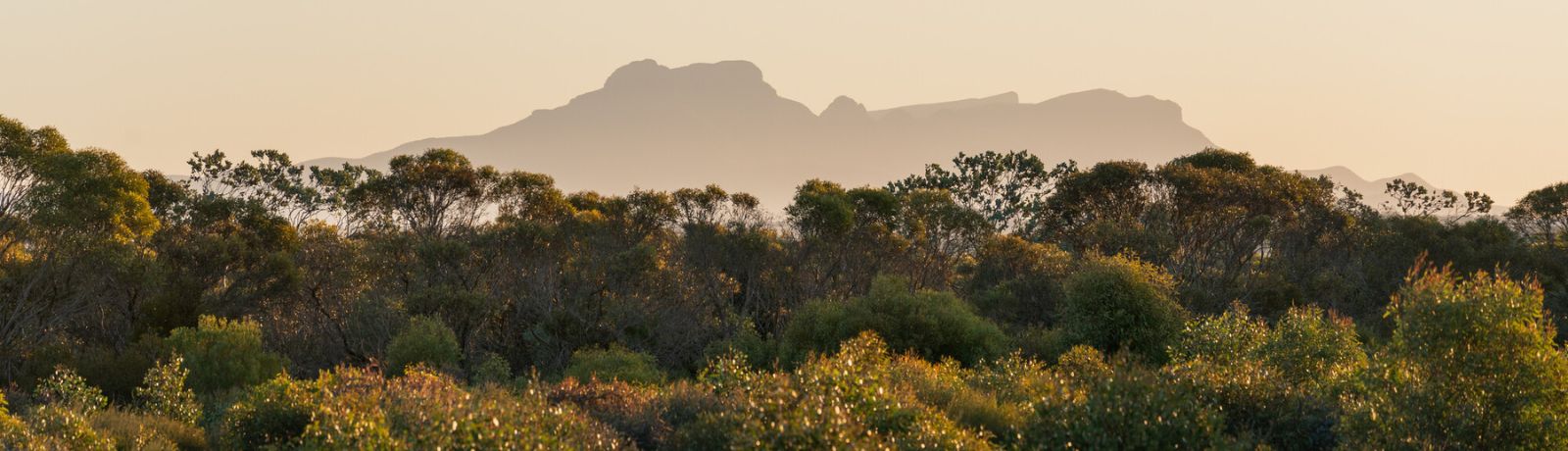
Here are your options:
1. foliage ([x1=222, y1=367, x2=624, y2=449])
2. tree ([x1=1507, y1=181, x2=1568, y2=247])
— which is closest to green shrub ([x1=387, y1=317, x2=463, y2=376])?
foliage ([x1=222, y1=367, x2=624, y2=449])

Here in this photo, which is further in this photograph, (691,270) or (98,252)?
(691,270)

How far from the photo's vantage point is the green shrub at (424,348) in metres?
34.8

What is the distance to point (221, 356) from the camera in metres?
33.6

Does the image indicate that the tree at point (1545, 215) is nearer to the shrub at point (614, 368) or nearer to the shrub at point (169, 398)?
the shrub at point (614, 368)

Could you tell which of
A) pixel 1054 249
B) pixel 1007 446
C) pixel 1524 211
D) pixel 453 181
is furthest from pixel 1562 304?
pixel 453 181

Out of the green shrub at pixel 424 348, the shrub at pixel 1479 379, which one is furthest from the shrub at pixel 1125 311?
the green shrub at pixel 424 348

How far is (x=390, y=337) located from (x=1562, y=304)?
59014 mm

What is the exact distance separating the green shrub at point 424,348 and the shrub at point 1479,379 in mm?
28374

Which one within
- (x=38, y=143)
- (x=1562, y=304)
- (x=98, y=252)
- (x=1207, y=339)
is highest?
(x=38, y=143)

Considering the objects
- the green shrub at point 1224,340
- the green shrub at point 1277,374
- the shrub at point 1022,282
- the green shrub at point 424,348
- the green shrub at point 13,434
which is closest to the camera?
the green shrub at point 13,434

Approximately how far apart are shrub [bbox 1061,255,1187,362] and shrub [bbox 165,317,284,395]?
29.8 meters

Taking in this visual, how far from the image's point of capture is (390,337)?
130 feet

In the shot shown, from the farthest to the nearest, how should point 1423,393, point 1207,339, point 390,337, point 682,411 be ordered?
point 390,337, point 1207,339, point 682,411, point 1423,393

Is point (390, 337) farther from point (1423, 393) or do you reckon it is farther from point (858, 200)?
point (1423, 393)
